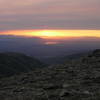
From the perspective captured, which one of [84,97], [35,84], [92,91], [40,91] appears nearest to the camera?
[84,97]

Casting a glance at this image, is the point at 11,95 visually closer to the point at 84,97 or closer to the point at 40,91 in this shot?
the point at 40,91

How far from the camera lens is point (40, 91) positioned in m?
15.1

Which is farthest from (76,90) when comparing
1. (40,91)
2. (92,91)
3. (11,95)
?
(11,95)

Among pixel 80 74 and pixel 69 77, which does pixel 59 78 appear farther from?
pixel 80 74

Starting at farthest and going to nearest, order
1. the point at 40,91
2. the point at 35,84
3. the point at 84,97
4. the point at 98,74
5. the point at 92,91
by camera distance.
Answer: the point at 98,74 → the point at 35,84 → the point at 40,91 → the point at 92,91 → the point at 84,97

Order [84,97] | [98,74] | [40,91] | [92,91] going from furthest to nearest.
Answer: [98,74] → [40,91] → [92,91] → [84,97]

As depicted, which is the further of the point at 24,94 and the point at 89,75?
the point at 89,75

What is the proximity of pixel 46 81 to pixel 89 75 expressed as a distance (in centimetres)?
337

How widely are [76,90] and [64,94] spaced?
1.16 metres

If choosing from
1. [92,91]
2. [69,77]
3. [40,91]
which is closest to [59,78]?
[69,77]

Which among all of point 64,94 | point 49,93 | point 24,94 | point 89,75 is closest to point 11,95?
point 24,94

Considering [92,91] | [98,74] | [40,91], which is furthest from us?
[98,74]

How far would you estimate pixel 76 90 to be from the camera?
47.1 feet

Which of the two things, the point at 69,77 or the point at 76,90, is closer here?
the point at 76,90
